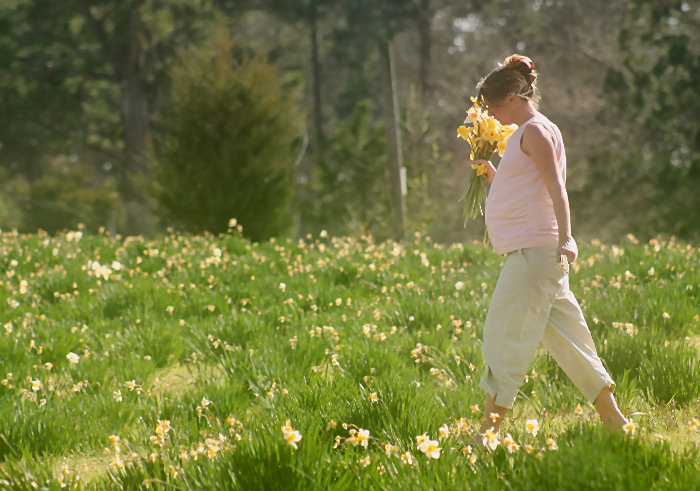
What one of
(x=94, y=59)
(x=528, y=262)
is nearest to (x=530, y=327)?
(x=528, y=262)

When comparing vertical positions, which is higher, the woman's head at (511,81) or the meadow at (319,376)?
the woman's head at (511,81)

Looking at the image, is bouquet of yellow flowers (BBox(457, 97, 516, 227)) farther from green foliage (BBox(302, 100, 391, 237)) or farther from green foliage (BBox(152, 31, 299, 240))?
green foliage (BBox(302, 100, 391, 237))

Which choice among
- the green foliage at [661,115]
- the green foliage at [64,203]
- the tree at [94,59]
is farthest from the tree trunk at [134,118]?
the green foliage at [661,115]

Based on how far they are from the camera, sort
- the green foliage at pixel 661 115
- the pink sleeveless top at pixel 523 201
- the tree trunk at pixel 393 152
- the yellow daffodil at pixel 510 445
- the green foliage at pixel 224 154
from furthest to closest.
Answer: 1. the green foliage at pixel 661 115
2. the green foliage at pixel 224 154
3. the tree trunk at pixel 393 152
4. the pink sleeveless top at pixel 523 201
5. the yellow daffodil at pixel 510 445

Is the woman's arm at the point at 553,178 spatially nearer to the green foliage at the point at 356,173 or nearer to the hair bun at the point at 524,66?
the hair bun at the point at 524,66

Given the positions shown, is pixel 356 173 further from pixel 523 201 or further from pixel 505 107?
pixel 523 201

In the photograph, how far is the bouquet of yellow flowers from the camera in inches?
145

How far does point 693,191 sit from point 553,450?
16.0 meters

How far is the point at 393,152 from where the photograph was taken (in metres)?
13.5

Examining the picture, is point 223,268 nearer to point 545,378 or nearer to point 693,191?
point 545,378

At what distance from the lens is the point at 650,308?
4891 millimetres

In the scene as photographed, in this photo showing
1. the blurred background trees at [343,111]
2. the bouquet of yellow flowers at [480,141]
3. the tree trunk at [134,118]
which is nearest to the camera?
the bouquet of yellow flowers at [480,141]

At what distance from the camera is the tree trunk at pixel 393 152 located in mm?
13258

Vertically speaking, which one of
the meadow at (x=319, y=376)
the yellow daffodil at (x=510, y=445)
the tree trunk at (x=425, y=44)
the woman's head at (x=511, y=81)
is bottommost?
the meadow at (x=319, y=376)
